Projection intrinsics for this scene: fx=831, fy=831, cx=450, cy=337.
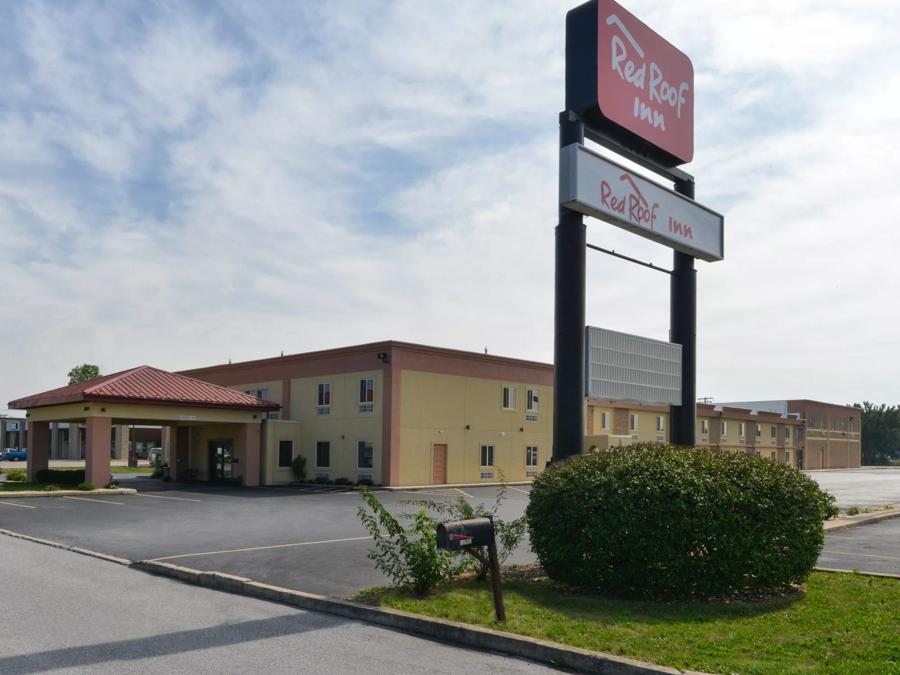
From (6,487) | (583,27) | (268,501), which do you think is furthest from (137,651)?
(6,487)

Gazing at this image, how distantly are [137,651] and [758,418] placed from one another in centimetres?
6959

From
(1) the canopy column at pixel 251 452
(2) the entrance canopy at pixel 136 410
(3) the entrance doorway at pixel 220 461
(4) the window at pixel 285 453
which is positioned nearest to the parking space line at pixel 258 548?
(2) the entrance canopy at pixel 136 410

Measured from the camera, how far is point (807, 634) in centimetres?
789

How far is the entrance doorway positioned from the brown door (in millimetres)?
9780

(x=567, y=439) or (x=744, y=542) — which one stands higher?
(x=567, y=439)

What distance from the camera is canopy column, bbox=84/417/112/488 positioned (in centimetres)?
3139

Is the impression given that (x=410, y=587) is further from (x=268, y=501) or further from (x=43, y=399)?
(x=43, y=399)

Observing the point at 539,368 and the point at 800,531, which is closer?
the point at 800,531

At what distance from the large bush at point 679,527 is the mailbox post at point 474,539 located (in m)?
1.53

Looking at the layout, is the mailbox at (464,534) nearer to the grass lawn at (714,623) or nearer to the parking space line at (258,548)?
the grass lawn at (714,623)

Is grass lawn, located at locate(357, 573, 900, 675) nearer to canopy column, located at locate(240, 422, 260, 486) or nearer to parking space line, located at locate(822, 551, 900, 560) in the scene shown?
parking space line, located at locate(822, 551, 900, 560)

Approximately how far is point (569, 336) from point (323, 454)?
26592 mm

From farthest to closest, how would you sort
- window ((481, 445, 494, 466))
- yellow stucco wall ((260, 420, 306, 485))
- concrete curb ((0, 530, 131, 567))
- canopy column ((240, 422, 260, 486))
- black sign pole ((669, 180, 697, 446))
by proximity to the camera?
window ((481, 445, 494, 466)) < yellow stucco wall ((260, 420, 306, 485)) < canopy column ((240, 422, 260, 486)) < black sign pole ((669, 180, 697, 446)) < concrete curb ((0, 530, 131, 567))

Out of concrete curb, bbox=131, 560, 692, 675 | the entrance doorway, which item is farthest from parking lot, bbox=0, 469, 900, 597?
the entrance doorway
